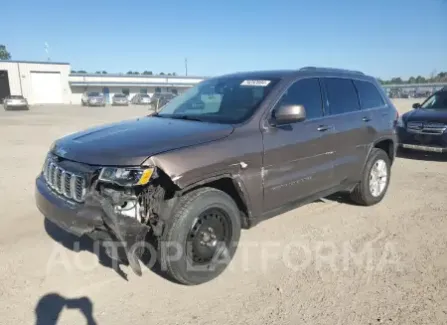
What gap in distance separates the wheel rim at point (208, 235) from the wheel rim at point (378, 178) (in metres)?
2.80

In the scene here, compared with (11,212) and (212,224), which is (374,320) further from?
(11,212)

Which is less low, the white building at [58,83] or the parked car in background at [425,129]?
the white building at [58,83]

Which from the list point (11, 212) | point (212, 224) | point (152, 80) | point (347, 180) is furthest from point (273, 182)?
point (152, 80)

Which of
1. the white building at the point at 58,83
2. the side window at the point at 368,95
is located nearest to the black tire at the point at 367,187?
the side window at the point at 368,95

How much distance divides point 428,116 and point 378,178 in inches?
189

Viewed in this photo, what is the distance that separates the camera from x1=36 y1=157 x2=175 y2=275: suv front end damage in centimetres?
296

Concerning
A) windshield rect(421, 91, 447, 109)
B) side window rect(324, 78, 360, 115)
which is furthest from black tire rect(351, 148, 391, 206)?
windshield rect(421, 91, 447, 109)

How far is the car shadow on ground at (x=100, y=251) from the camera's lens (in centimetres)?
357

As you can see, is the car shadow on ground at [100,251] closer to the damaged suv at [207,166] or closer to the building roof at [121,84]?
the damaged suv at [207,166]

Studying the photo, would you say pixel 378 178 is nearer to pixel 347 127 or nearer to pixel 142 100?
pixel 347 127

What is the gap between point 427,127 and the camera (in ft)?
30.3

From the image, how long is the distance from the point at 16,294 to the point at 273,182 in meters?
2.54

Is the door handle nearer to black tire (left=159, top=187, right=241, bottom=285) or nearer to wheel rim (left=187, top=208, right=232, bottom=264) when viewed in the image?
black tire (left=159, top=187, right=241, bottom=285)

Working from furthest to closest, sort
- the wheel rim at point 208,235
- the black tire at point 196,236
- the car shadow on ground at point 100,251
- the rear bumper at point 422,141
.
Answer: the rear bumper at point 422,141 < the car shadow on ground at point 100,251 < the wheel rim at point 208,235 < the black tire at point 196,236
